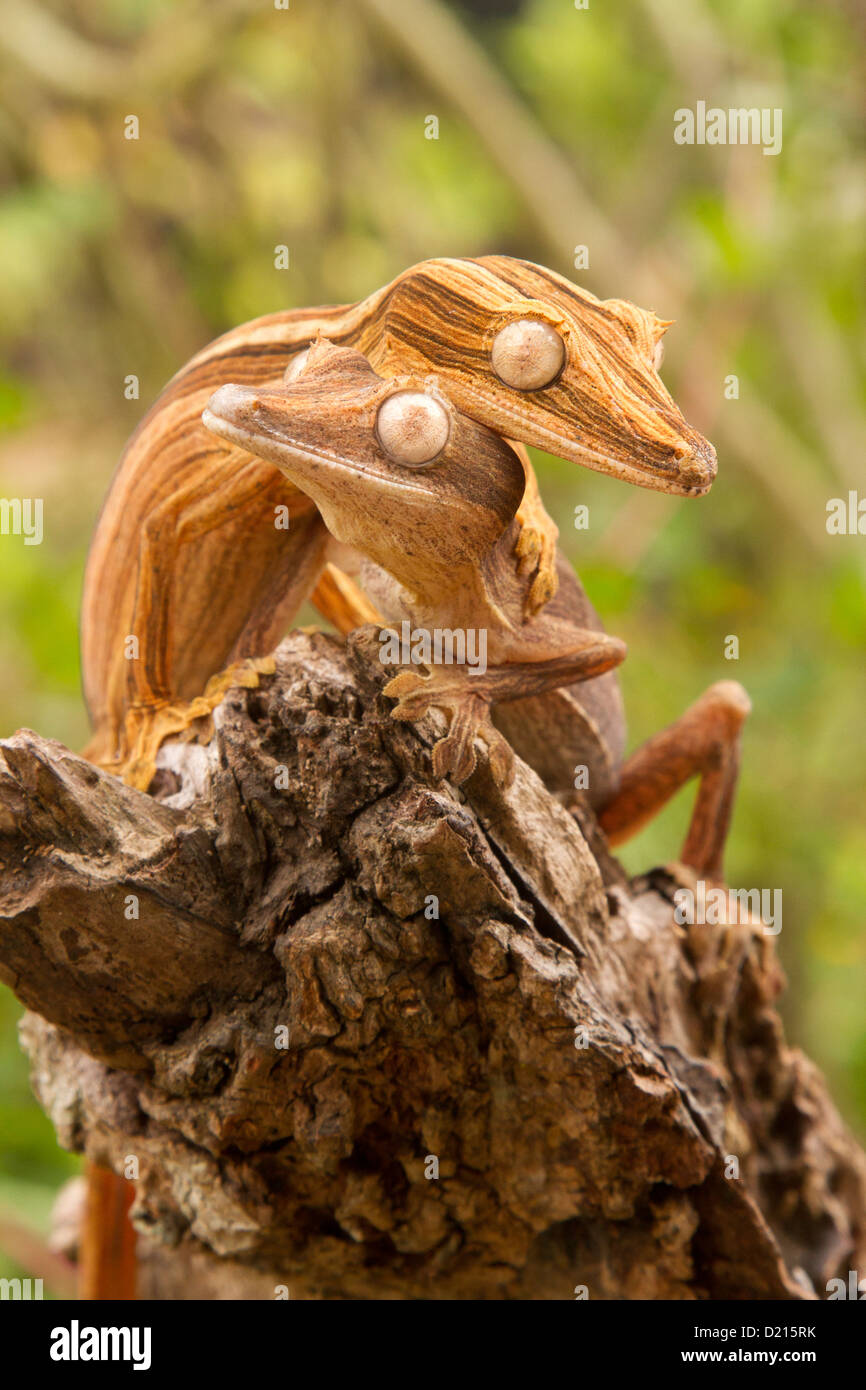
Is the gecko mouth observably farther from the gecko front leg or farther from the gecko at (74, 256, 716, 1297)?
the gecko front leg

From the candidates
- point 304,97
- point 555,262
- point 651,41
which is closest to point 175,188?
point 304,97

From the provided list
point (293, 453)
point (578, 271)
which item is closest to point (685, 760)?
point (293, 453)

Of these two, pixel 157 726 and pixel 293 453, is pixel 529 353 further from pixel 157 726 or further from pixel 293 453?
pixel 157 726

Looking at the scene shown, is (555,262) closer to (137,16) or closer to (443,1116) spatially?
(137,16)

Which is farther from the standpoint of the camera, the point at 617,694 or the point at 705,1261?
the point at 617,694

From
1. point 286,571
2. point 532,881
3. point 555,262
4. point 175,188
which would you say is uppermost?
point 175,188

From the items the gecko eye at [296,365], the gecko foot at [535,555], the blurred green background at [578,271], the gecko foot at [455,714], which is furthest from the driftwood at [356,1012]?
the blurred green background at [578,271]

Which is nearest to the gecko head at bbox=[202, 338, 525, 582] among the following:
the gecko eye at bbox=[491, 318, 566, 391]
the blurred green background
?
the gecko eye at bbox=[491, 318, 566, 391]

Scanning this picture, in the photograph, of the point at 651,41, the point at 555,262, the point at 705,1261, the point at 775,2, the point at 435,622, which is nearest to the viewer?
the point at 435,622

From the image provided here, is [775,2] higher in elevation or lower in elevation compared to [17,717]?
higher
